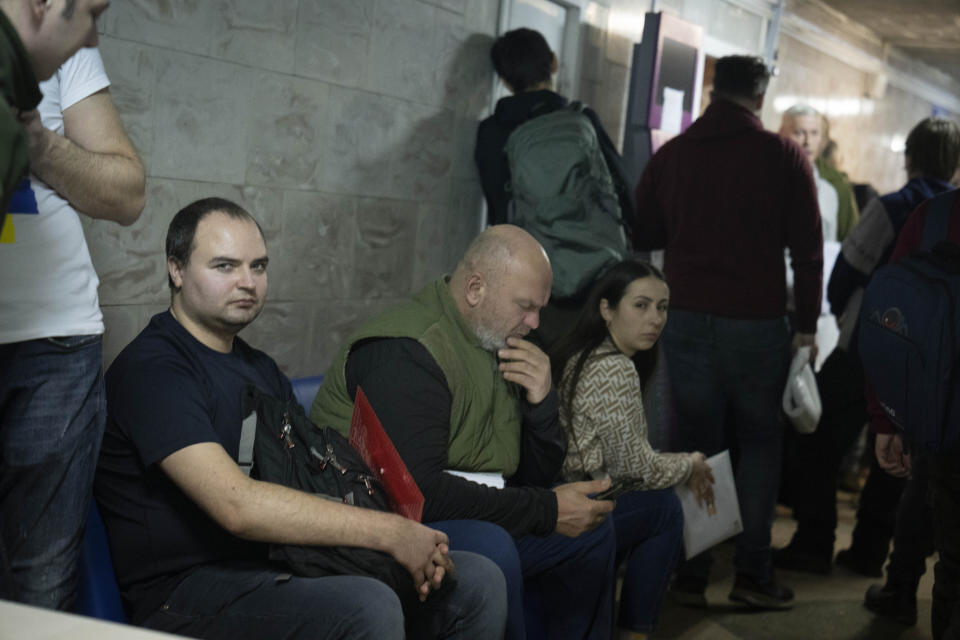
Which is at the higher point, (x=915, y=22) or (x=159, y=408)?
(x=915, y=22)

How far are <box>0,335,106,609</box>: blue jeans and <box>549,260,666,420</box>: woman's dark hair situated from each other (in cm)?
143

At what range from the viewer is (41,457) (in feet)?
5.18

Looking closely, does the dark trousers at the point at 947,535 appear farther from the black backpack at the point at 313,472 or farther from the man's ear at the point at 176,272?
the man's ear at the point at 176,272

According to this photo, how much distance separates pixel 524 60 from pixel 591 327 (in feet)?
3.99

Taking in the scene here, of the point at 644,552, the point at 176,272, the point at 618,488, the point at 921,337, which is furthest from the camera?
the point at 644,552

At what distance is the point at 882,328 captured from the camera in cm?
221

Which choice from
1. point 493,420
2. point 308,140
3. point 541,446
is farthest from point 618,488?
point 308,140

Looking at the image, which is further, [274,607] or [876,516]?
Answer: [876,516]

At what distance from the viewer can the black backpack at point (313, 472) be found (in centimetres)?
178

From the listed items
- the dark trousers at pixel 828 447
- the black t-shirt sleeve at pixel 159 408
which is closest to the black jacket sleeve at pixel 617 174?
the dark trousers at pixel 828 447

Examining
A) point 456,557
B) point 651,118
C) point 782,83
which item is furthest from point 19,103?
point 782,83

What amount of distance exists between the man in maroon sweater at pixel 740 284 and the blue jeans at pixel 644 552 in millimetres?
842

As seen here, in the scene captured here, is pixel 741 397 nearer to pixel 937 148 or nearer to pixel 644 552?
pixel 644 552

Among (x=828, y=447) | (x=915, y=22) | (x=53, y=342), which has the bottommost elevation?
(x=828, y=447)
